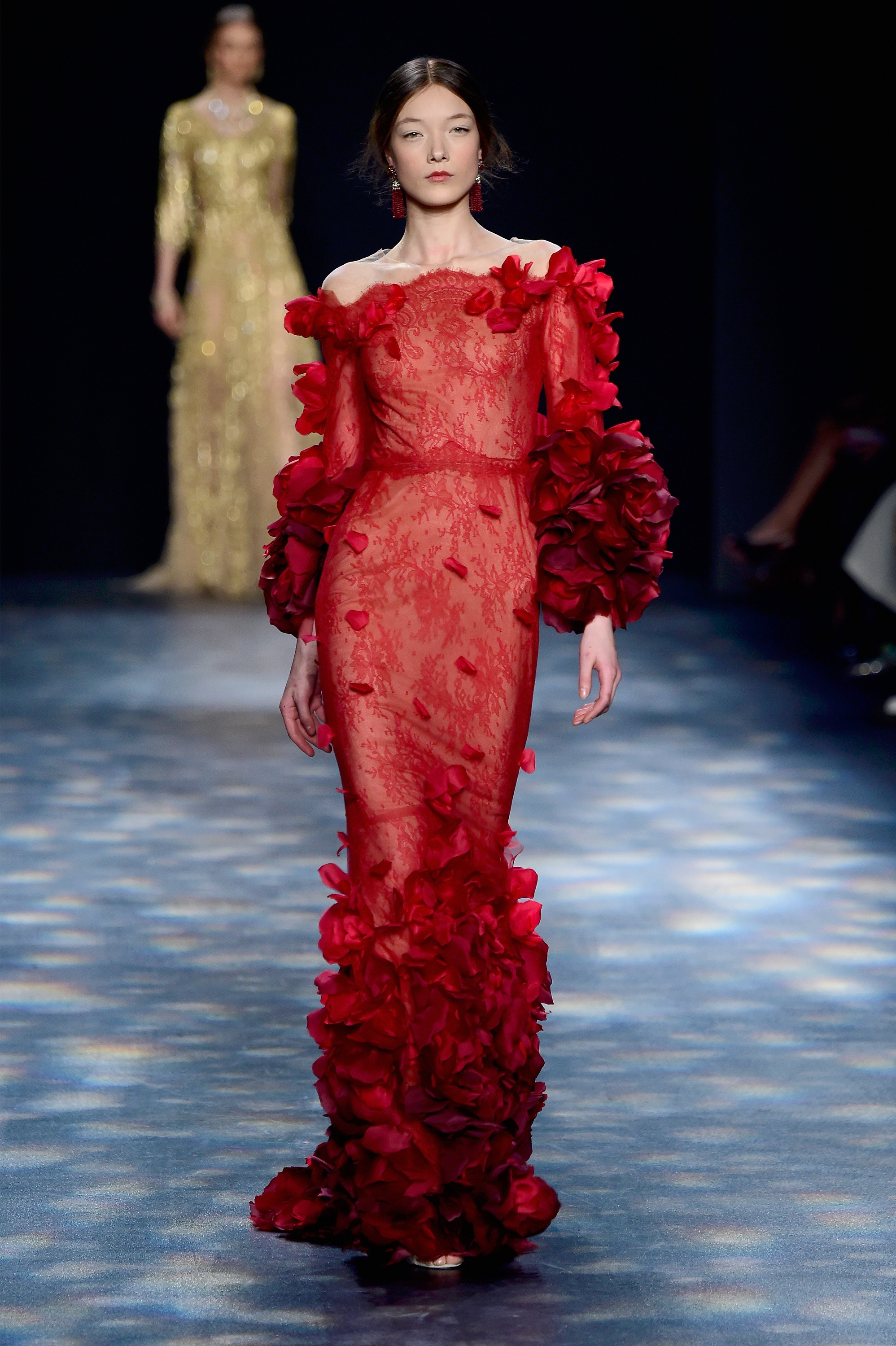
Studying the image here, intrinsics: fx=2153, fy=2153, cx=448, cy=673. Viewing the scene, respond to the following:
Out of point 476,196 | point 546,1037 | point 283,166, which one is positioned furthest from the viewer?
point 283,166

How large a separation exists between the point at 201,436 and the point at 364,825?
680 centimetres

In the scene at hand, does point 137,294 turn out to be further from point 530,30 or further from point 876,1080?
point 876,1080

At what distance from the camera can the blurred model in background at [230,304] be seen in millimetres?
8430

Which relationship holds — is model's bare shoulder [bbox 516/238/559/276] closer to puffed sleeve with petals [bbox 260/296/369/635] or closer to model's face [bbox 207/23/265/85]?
puffed sleeve with petals [bbox 260/296/369/635]

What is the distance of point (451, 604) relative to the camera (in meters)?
2.20

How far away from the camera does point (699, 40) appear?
9523 millimetres

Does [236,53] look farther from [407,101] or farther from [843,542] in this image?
[407,101]

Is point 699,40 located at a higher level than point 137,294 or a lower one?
higher

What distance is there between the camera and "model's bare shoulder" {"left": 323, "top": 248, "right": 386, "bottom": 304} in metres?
2.26

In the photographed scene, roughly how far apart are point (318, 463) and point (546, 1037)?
1.01m

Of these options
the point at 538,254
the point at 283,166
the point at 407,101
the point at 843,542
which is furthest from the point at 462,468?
the point at 283,166

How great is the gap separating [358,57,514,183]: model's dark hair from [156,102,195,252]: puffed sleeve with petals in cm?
635

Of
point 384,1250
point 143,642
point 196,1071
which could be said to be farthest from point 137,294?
point 384,1250

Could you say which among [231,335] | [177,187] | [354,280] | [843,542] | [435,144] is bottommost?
[843,542]
